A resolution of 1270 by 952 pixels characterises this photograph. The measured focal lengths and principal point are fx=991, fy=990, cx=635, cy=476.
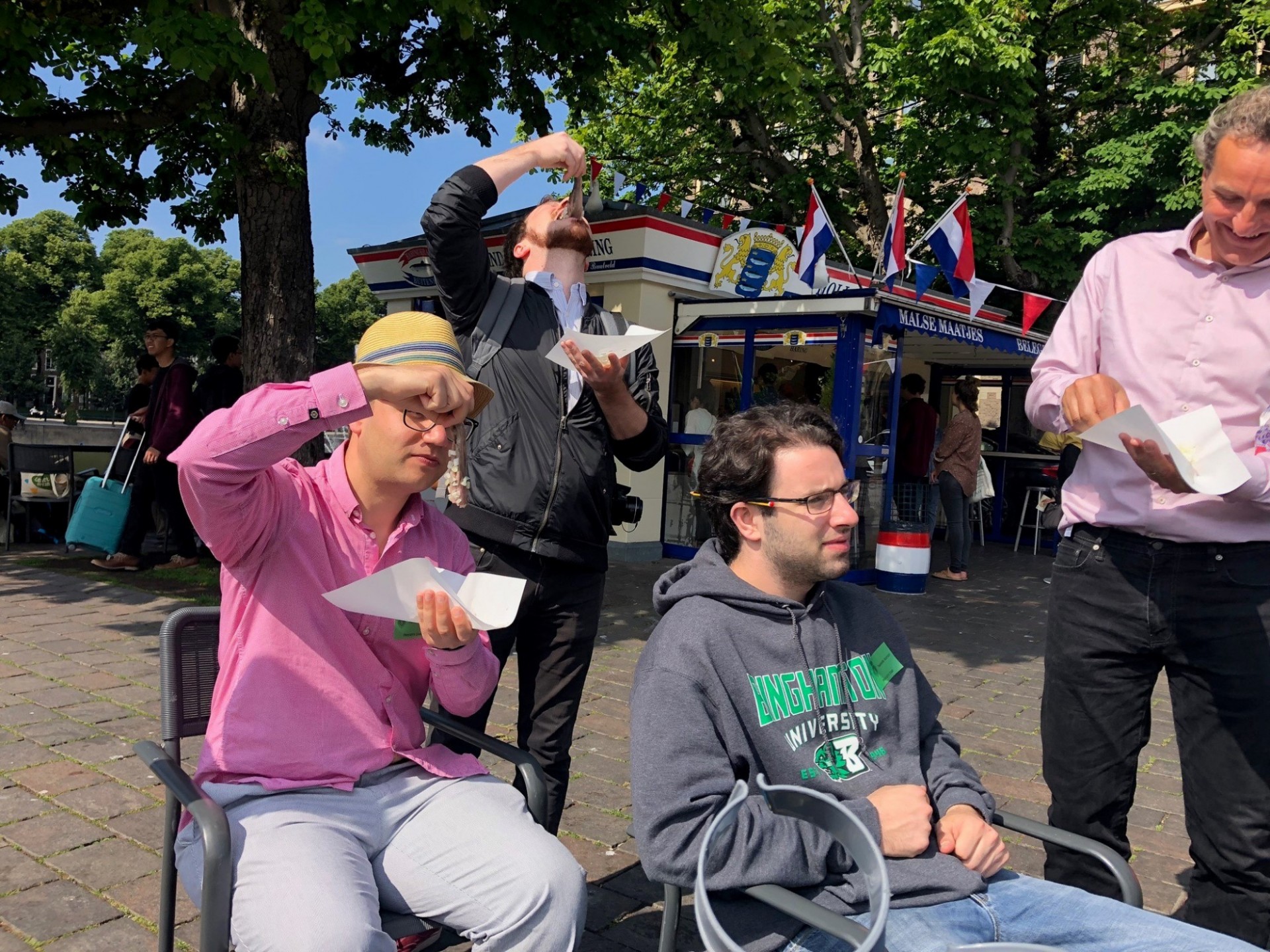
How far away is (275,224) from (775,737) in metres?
6.90

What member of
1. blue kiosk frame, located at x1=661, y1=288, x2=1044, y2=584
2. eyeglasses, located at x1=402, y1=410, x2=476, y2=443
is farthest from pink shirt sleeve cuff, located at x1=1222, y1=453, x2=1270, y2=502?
blue kiosk frame, located at x1=661, y1=288, x2=1044, y2=584

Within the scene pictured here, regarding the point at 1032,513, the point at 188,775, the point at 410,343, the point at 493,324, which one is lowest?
the point at 1032,513

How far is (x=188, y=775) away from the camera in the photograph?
1.99 m

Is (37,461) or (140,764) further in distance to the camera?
(37,461)

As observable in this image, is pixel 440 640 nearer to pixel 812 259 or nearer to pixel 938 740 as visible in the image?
pixel 938 740

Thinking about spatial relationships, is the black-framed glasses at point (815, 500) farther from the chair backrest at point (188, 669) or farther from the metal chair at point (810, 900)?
the chair backrest at point (188, 669)

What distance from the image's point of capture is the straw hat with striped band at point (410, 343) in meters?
1.97

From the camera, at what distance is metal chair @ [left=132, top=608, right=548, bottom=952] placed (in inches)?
67.4

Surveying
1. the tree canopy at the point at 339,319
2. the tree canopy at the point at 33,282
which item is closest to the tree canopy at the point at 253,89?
the tree canopy at the point at 33,282

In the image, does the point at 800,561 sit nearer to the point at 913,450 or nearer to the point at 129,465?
the point at 129,465

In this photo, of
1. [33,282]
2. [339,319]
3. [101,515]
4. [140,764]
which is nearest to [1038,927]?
[140,764]

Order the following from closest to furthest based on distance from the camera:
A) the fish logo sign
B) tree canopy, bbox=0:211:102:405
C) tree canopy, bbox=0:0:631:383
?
tree canopy, bbox=0:0:631:383, the fish logo sign, tree canopy, bbox=0:211:102:405

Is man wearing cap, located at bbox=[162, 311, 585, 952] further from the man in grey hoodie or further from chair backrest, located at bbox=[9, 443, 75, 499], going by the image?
chair backrest, located at bbox=[9, 443, 75, 499]

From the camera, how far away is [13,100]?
23.7ft
